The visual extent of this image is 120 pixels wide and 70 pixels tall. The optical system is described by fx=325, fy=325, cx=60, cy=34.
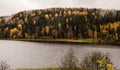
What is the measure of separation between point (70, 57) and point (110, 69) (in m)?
26.1

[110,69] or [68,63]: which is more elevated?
[110,69]

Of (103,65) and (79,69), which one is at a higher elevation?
(103,65)

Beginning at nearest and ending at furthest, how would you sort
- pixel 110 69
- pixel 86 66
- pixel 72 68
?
pixel 110 69, pixel 86 66, pixel 72 68

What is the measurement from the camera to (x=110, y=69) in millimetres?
19844

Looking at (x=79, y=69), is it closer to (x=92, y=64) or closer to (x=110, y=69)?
(x=92, y=64)

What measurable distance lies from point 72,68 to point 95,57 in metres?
3.99

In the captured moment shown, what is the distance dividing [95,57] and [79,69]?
14.1ft

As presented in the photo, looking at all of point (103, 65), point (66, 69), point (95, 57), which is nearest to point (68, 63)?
point (66, 69)

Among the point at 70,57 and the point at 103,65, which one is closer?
the point at 103,65

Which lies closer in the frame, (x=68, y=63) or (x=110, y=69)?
(x=110, y=69)

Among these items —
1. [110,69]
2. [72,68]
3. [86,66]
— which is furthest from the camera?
[72,68]

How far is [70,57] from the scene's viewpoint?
151ft

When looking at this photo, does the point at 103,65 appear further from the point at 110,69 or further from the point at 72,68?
the point at 72,68

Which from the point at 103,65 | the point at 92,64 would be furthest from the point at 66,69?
the point at 103,65
